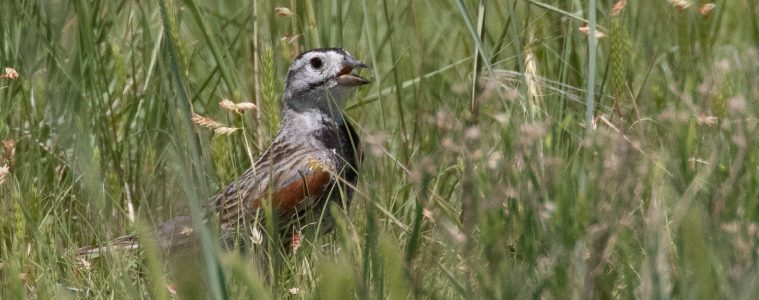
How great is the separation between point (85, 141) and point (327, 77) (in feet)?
9.07

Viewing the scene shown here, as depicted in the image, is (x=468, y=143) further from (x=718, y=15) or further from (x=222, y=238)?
(x=718, y=15)

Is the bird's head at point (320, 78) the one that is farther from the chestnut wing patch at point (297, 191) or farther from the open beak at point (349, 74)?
the chestnut wing patch at point (297, 191)

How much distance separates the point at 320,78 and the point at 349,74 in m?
0.10

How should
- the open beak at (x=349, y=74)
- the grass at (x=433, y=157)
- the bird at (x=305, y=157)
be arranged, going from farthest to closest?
1. the open beak at (x=349, y=74)
2. the bird at (x=305, y=157)
3. the grass at (x=433, y=157)

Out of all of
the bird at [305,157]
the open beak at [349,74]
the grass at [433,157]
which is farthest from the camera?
the open beak at [349,74]

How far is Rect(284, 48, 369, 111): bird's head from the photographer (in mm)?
4449

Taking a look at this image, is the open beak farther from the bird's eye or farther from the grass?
the grass

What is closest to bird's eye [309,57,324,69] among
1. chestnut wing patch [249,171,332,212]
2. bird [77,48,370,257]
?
bird [77,48,370,257]

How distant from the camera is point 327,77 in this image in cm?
445

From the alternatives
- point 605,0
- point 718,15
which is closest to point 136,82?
point 605,0

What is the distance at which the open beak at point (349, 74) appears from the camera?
4.41 m

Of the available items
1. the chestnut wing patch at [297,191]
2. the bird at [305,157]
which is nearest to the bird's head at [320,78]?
the bird at [305,157]

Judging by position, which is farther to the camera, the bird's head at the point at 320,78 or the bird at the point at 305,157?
the bird's head at the point at 320,78

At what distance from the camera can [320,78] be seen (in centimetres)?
449
